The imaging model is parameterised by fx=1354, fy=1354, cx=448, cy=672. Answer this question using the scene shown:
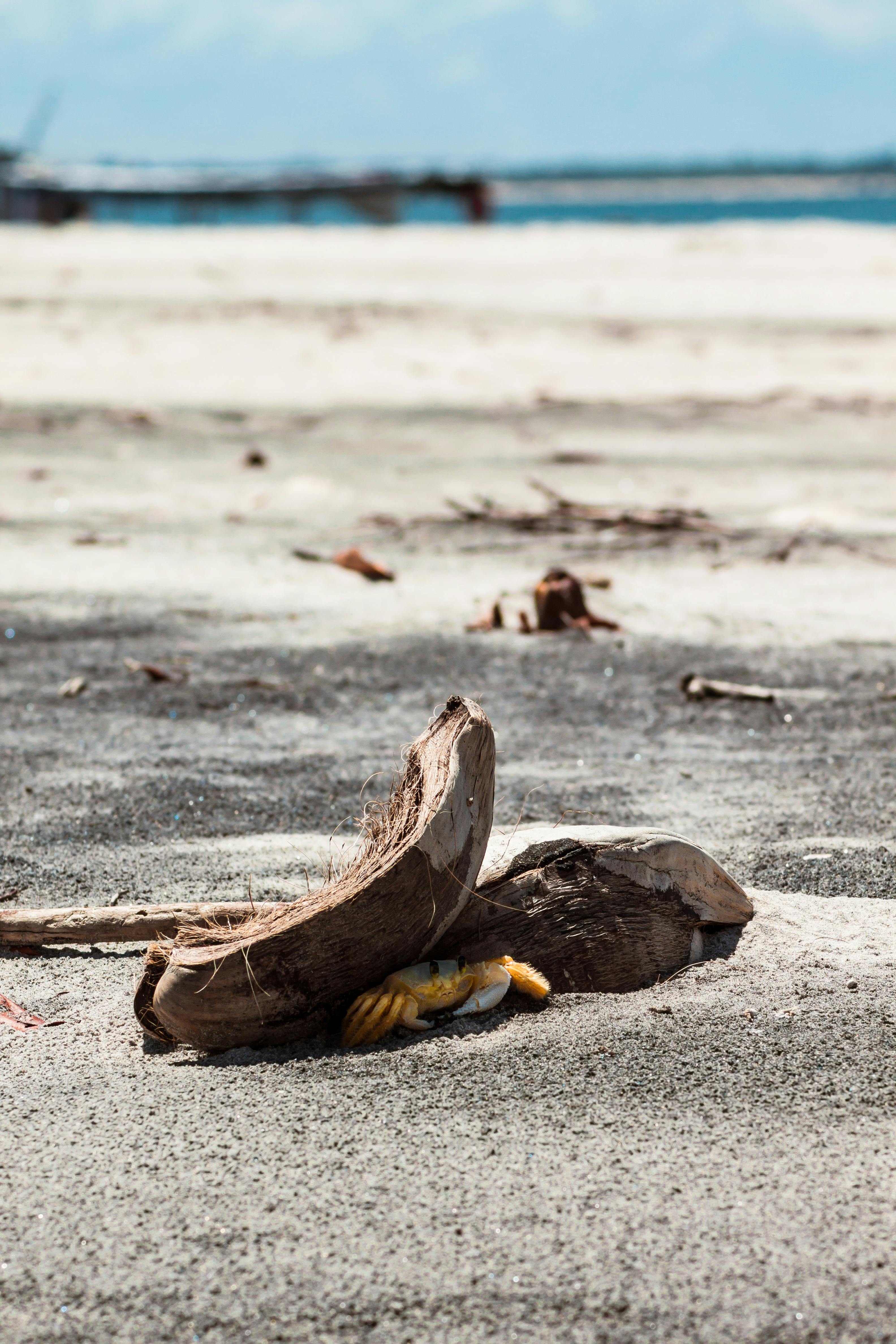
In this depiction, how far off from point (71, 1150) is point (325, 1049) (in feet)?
1.40

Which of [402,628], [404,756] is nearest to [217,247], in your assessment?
[402,628]

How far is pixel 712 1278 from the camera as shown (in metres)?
1.66

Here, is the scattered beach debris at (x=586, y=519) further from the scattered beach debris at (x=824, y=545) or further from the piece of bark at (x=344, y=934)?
the piece of bark at (x=344, y=934)

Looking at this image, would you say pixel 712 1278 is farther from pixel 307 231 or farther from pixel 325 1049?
pixel 307 231

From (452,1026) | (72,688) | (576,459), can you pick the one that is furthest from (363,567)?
(452,1026)

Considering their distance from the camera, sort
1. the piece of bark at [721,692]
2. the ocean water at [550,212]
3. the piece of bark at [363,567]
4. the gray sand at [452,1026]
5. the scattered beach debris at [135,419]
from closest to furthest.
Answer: the gray sand at [452,1026]
the piece of bark at [721,692]
the piece of bark at [363,567]
the scattered beach debris at [135,419]
the ocean water at [550,212]

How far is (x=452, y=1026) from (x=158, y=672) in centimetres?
239

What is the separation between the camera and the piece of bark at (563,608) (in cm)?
494

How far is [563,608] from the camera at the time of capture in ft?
16.3

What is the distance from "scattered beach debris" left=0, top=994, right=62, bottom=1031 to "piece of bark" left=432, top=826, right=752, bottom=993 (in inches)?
26.6

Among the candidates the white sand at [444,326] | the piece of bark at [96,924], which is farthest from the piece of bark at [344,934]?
the white sand at [444,326]

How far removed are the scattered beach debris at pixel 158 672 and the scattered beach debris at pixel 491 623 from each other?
3.58 ft

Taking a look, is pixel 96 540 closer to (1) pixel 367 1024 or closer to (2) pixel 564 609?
(2) pixel 564 609

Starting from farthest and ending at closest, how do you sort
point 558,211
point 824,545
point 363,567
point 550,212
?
point 550,212 < point 558,211 < point 824,545 < point 363,567
